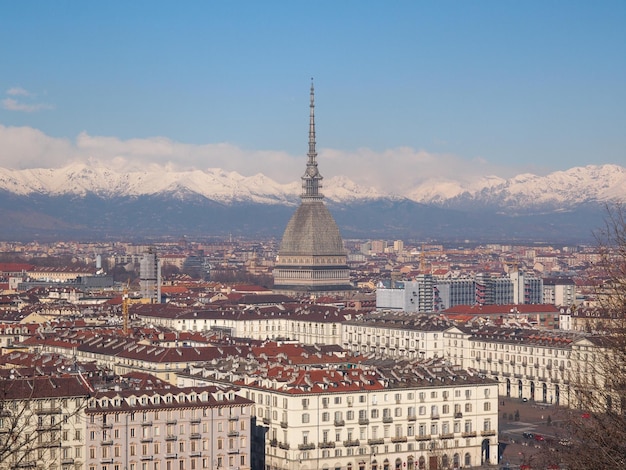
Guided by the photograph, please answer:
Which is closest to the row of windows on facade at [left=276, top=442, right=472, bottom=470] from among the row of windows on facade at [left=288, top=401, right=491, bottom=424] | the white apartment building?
the white apartment building

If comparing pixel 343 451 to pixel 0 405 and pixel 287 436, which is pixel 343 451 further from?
pixel 0 405

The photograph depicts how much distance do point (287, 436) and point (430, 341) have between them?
104ft

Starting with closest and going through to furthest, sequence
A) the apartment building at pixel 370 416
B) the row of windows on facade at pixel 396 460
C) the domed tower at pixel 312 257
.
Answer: the apartment building at pixel 370 416 → the row of windows on facade at pixel 396 460 → the domed tower at pixel 312 257

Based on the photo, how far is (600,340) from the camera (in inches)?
1129

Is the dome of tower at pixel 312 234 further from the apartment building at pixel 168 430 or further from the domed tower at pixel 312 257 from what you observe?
the apartment building at pixel 168 430

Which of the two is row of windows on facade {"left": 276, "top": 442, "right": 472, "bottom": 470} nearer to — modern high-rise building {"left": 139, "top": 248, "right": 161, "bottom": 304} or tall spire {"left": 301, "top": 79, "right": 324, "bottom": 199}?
modern high-rise building {"left": 139, "top": 248, "right": 161, "bottom": 304}

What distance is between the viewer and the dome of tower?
469 ft

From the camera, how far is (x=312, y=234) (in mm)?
143625

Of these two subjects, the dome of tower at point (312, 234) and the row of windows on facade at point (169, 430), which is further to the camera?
the dome of tower at point (312, 234)

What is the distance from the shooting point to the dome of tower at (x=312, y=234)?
142875 mm

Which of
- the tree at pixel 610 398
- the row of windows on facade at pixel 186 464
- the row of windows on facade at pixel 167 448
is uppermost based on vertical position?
the tree at pixel 610 398

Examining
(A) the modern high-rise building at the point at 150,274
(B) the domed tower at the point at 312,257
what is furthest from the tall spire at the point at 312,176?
(A) the modern high-rise building at the point at 150,274

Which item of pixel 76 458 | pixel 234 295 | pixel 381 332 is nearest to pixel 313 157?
pixel 234 295

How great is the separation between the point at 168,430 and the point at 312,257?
94122 millimetres
